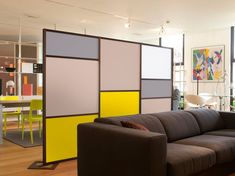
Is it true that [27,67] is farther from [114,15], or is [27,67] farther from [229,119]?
[229,119]

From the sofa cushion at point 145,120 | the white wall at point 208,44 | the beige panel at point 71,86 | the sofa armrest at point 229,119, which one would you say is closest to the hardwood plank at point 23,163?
the beige panel at point 71,86

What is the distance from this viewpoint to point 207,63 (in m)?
8.22

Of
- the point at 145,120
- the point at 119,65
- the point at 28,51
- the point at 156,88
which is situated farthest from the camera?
the point at 28,51

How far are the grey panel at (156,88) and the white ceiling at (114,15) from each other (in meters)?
1.59

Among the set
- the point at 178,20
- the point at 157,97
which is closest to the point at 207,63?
the point at 178,20

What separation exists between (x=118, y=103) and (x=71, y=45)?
1229 mm

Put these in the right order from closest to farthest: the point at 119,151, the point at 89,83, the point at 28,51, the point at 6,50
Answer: the point at 119,151 < the point at 89,83 < the point at 6,50 < the point at 28,51

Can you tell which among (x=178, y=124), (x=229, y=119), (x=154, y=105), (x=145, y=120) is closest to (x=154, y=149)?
(x=145, y=120)

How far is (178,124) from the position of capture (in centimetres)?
363

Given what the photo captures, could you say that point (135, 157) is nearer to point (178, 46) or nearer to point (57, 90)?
point (57, 90)

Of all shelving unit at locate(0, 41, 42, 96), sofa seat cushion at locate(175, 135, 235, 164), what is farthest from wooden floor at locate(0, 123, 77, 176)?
shelving unit at locate(0, 41, 42, 96)

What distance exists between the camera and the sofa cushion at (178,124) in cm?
347

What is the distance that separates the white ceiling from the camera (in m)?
5.42

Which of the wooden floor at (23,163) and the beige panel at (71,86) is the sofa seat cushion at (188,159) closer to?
the wooden floor at (23,163)
